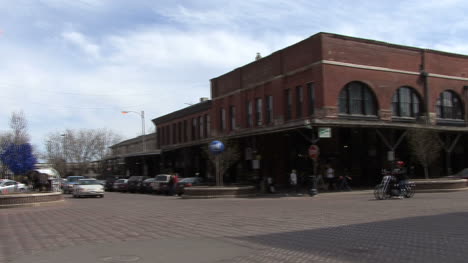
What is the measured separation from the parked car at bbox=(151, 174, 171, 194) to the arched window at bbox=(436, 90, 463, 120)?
879 inches

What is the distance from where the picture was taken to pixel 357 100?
33.2m

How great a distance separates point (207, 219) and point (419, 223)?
20.3 feet

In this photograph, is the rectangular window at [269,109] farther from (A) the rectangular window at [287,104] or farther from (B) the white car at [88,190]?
(B) the white car at [88,190]

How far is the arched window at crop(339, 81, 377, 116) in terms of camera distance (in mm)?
32625

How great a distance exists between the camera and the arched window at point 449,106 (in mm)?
37784

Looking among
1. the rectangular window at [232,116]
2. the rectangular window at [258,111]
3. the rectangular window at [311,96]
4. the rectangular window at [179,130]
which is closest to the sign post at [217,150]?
the rectangular window at [311,96]

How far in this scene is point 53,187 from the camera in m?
35.1

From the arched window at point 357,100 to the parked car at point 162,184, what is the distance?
45.1 ft

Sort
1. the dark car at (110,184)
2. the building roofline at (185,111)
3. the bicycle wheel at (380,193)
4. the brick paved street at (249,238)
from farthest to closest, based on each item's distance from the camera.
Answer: the building roofline at (185,111), the dark car at (110,184), the bicycle wheel at (380,193), the brick paved street at (249,238)

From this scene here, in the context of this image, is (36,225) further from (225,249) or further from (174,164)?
(174,164)

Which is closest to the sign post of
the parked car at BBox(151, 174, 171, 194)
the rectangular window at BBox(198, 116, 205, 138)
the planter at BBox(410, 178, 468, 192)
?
the parked car at BBox(151, 174, 171, 194)

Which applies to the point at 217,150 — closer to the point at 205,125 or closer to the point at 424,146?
the point at 424,146

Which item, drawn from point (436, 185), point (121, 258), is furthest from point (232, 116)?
point (121, 258)

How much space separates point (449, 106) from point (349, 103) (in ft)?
37.0
